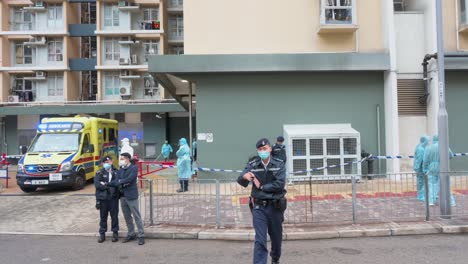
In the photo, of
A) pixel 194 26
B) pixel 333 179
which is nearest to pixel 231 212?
pixel 333 179

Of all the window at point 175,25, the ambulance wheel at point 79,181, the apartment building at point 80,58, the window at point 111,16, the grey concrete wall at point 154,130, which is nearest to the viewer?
the ambulance wheel at point 79,181

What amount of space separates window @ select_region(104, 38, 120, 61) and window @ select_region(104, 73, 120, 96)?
4.99ft

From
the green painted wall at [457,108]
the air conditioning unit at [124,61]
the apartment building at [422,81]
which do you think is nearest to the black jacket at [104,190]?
the apartment building at [422,81]

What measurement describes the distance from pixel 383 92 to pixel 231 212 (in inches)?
352

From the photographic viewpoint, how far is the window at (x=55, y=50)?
33.8 meters

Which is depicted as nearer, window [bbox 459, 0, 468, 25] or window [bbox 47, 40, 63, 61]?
window [bbox 459, 0, 468, 25]

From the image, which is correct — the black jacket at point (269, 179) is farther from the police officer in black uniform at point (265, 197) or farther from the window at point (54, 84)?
the window at point (54, 84)

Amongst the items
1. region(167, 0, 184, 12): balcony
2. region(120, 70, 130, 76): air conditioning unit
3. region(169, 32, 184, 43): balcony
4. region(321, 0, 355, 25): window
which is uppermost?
region(167, 0, 184, 12): balcony

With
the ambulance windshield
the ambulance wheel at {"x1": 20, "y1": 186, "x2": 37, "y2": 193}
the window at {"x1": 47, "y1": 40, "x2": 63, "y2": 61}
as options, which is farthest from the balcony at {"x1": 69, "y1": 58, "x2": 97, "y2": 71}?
the ambulance wheel at {"x1": 20, "y1": 186, "x2": 37, "y2": 193}

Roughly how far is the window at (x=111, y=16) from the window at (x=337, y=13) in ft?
80.6

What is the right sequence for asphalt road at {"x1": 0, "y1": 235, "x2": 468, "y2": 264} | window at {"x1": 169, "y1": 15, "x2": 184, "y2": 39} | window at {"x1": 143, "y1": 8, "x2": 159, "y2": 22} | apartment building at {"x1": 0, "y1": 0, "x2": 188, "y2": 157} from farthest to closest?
window at {"x1": 169, "y1": 15, "x2": 184, "y2": 39} < window at {"x1": 143, "y1": 8, "x2": 159, "y2": 22} < apartment building at {"x1": 0, "y1": 0, "x2": 188, "y2": 157} < asphalt road at {"x1": 0, "y1": 235, "x2": 468, "y2": 264}

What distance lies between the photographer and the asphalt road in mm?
5922

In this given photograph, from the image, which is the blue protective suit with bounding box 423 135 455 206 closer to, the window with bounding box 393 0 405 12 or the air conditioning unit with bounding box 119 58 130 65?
the window with bounding box 393 0 405 12

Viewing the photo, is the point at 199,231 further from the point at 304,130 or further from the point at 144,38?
the point at 144,38
